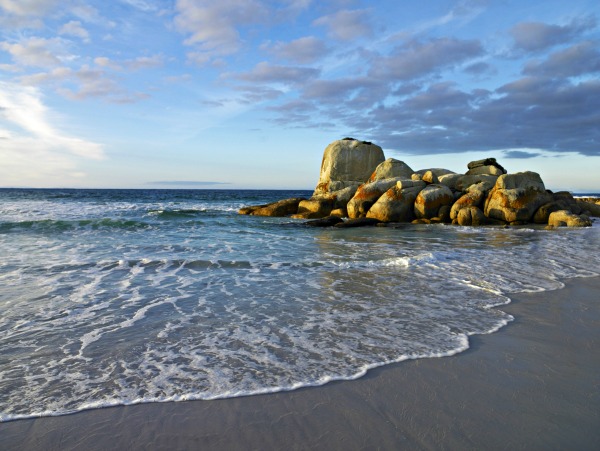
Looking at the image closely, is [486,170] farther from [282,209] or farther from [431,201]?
[282,209]

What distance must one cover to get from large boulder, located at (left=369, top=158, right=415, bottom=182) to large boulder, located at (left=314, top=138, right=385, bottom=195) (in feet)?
10.7

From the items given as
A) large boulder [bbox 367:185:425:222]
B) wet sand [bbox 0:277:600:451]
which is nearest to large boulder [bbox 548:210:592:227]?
large boulder [bbox 367:185:425:222]

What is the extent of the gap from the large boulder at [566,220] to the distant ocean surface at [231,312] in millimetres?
7963

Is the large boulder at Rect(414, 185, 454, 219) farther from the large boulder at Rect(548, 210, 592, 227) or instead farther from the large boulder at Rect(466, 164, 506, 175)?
the large boulder at Rect(548, 210, 592, 227)

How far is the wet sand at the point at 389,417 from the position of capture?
278cm

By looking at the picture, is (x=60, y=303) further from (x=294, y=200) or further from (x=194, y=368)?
(x=294, y=200)

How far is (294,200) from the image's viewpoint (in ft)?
95.9

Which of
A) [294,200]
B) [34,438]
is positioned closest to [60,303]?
[34,438]

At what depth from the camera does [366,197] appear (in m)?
24.0

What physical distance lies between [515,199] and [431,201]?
13.3 feet

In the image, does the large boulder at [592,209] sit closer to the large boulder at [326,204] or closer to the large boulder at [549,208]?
the large boulder at [549,208]

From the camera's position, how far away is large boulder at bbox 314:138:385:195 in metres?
30.7

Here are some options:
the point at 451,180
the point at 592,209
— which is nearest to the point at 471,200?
the point at 451,180

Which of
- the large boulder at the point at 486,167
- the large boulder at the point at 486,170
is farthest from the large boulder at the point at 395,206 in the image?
the large boulder at the point at 486,167
